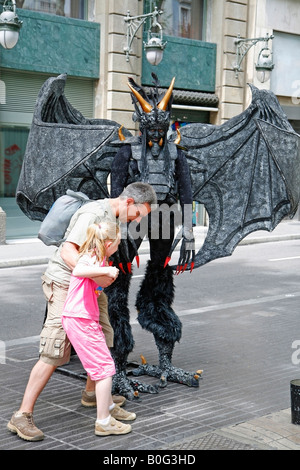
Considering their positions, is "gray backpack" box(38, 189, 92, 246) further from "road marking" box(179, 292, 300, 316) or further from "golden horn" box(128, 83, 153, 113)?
"road marking" box(179, 292, 300, 316)

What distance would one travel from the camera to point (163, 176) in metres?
5.27

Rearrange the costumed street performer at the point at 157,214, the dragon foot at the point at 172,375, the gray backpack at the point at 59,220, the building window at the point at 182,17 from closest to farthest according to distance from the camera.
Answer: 1. the gray backpack at the point at 59,220
2. the costumed street performer at the point at 157,214
3. the dragon foot at the point at 172,375
4. the building window at the point at 182,17

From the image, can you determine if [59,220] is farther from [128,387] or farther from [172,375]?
[172,375]

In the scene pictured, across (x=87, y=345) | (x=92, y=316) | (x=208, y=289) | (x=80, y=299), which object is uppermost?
(x=80, y=299)

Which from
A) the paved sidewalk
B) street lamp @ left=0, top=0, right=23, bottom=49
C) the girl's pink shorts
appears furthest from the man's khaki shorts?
street lamp @ left=0, top=0, right=23, bottom=49

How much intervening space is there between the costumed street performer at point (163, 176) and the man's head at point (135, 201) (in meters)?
0.51

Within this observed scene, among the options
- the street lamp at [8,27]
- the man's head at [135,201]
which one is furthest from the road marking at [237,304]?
the street lamp at [8,27]

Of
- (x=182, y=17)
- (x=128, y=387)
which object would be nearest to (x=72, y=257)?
(x=128, y=387)

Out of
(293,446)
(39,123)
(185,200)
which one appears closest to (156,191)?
(185,200)

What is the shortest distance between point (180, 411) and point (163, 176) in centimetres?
172

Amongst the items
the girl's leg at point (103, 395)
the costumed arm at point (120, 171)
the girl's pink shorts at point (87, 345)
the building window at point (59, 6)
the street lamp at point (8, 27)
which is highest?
the building window at point (59, 6)

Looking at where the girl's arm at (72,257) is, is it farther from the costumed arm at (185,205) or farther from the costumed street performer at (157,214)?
the costumed arm at (185,205)

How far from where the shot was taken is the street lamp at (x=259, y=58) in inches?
699

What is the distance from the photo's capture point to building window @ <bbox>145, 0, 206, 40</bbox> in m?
17.7
